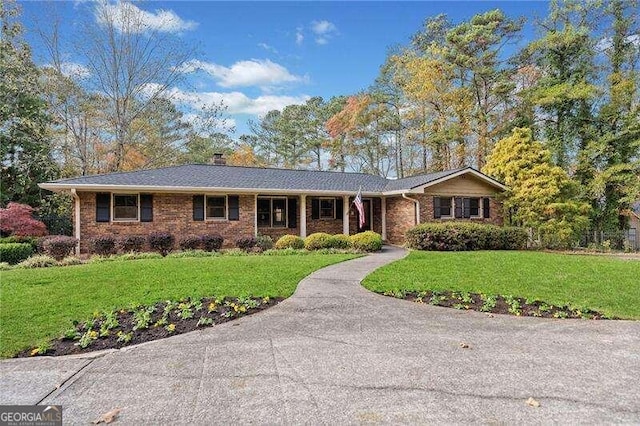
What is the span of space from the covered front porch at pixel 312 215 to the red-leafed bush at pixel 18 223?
8629 mm

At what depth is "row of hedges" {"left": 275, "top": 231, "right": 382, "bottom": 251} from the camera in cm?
1501

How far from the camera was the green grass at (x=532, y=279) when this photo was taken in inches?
275

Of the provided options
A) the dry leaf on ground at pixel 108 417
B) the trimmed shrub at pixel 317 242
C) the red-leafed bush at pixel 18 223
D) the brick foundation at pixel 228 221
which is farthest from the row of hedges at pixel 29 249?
the dry leaf on ground at pixel 108 417

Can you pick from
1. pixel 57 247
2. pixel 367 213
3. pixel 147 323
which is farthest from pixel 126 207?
pixel 367 213

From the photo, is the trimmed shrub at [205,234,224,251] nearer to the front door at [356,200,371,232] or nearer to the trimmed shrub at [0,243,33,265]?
the trimmed shrub at [0,243,33,265]

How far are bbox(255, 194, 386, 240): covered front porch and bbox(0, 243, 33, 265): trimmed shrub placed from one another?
26.5 feet

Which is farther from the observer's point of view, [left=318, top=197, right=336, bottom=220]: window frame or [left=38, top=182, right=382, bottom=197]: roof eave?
[left=318, top=197, right=336, bottom=220]: window frame

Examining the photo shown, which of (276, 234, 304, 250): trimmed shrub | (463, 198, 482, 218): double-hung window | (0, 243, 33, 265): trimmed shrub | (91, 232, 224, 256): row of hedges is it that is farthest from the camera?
(463, 198, 482, 218): double-hung window

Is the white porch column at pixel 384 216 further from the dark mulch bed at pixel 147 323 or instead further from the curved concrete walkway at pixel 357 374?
the curved concrete walkway at pixel 357 374

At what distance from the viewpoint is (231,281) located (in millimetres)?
8117

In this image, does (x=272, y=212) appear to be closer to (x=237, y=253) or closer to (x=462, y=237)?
(x=237, y=253)

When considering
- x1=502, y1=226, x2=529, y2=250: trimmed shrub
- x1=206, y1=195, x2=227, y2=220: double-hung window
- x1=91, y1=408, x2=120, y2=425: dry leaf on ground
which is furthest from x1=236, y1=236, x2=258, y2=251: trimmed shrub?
x1=91, y1=408, x2=120, y2=425: dry leaf on ground

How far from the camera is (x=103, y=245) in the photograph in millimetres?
13250

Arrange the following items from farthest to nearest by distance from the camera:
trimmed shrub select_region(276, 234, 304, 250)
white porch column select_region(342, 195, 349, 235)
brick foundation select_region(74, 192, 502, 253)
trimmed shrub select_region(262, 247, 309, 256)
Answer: white porch column select_region(342, 195, 349, 235) < trimmed shrub select_region(276, 234, 304, 250) < brick foundation select_region(74, 192, 502, 253) < trimmed shrub select_region(262, 247, 309, 256)
